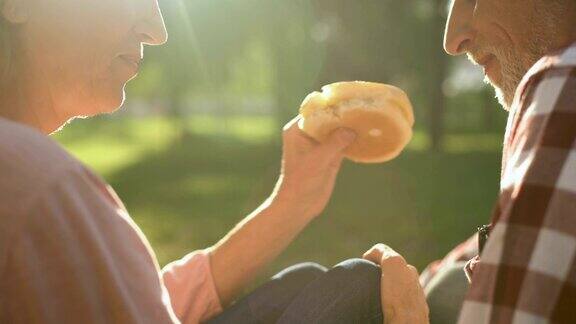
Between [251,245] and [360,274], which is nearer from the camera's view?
[360,274]

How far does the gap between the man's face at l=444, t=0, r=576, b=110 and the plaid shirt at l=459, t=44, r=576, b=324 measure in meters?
0.34

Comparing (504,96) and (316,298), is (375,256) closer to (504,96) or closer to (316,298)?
(316,298)

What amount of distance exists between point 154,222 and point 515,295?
24.9ft

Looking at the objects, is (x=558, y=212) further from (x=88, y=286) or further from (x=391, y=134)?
(x=391, y=134)

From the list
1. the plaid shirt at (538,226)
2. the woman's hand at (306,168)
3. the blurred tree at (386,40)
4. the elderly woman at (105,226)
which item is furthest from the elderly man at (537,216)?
the blurred tree at (386,40)

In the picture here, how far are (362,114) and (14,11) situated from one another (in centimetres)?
112

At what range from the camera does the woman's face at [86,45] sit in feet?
6.12

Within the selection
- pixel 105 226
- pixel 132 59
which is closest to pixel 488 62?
pixel 132 59

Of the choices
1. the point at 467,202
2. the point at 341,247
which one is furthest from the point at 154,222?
the point at 467,202

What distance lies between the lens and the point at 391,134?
266cm

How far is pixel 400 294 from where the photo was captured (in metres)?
2.12

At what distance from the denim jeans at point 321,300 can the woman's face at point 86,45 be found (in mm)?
647

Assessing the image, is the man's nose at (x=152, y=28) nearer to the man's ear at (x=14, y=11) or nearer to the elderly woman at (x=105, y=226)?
the elderly woman at (x=105, y=226)

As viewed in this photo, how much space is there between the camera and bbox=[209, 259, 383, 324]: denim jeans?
6.98ft
